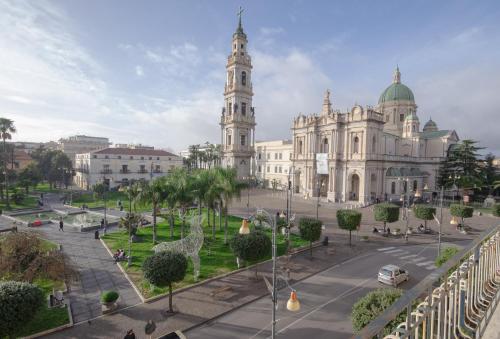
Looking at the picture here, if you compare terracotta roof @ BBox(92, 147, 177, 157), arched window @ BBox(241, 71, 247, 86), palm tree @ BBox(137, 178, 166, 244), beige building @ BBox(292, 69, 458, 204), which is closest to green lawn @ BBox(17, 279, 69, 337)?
palm tree @ BBox(137, 178, 166, 244)

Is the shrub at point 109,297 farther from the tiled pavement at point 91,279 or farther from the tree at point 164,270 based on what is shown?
the tree at point 164,270

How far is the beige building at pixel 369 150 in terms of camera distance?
52.2m

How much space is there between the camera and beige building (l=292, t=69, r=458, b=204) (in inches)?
2053

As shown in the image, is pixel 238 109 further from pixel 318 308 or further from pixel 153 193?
pixel 318 308

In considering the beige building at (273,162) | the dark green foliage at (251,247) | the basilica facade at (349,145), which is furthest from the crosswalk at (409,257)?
the beige building at (273,162)

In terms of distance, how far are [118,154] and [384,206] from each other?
218 ft

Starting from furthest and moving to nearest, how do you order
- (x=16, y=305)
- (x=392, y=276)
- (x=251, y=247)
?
(x=251, y=247)
(x=392, y=276)
(x=16, y=305)

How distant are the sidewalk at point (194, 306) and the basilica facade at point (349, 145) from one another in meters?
34.6

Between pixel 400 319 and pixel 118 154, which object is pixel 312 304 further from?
pixel 118 154

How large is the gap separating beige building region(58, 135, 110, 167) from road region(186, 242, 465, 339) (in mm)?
105437

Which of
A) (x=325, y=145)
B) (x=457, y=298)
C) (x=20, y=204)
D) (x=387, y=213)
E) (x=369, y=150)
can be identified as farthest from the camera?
(x=325, y=145)

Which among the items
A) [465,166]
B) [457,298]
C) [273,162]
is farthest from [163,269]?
[273,162]

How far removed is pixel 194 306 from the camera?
16.2m

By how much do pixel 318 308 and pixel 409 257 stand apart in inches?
543
